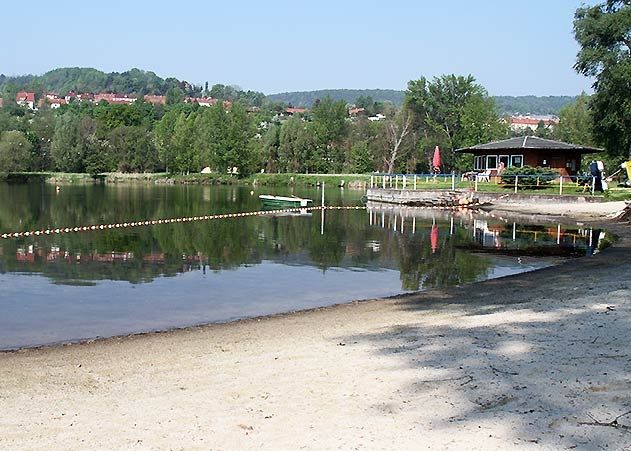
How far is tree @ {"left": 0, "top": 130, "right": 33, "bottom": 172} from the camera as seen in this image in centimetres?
11331

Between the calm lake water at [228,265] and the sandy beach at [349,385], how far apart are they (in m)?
2.76

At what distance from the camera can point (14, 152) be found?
114562mm

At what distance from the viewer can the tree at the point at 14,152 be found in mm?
113312

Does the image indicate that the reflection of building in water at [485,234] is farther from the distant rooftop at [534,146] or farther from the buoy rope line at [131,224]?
the distant rooftop at [534,146]

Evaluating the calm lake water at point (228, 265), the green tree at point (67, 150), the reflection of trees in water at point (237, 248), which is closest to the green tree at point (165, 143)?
the green tree at point (67, 150)

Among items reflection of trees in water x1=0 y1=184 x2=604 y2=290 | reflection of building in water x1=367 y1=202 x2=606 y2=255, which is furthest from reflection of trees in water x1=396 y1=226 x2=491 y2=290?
reflection of building in water x1=367 y1=202 x2=606 y2=255

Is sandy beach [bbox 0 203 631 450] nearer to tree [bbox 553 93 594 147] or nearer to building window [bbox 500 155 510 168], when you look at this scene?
building window [bbox 500 155 510 168]

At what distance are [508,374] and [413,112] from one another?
9640 cm

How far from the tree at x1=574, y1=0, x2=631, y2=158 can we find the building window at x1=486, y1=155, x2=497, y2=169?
1069cm

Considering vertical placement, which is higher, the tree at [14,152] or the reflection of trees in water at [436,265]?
the tree at [14,152]

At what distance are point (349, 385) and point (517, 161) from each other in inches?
2073

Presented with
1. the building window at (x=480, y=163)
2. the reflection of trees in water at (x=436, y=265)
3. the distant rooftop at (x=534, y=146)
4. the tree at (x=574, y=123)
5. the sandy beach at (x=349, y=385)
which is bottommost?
the reflection of trees in water at (x=436, y=265)

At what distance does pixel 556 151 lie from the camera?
56656 millimetres

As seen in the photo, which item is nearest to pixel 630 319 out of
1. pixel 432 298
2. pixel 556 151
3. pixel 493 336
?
pixel 493 336
